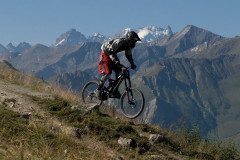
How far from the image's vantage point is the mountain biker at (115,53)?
18.8 m

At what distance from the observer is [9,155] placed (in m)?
7.82

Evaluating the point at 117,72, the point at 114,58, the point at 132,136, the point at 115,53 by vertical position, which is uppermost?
the point at 115,53

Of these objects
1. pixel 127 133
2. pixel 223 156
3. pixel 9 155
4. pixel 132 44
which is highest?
pixel 132 44

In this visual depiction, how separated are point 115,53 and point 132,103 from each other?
229 cm

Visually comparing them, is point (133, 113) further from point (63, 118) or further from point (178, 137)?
point (63, 118)

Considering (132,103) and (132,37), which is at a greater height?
(132,37)

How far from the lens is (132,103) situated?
66.8 feet

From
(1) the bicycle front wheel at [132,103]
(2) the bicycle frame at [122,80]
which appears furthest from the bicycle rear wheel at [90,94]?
(1) the bicycle front wheel at [132,103]

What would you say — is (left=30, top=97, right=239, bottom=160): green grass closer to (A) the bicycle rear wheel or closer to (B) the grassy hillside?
(B) the grassy hillside

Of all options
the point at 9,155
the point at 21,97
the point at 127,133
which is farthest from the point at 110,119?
the point at 9,155

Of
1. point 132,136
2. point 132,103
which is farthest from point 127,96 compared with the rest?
point 132,136

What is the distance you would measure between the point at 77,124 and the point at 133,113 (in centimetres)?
493

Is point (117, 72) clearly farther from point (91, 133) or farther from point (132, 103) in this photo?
point (91, 133)

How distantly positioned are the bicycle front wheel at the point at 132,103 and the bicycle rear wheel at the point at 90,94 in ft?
3.87
